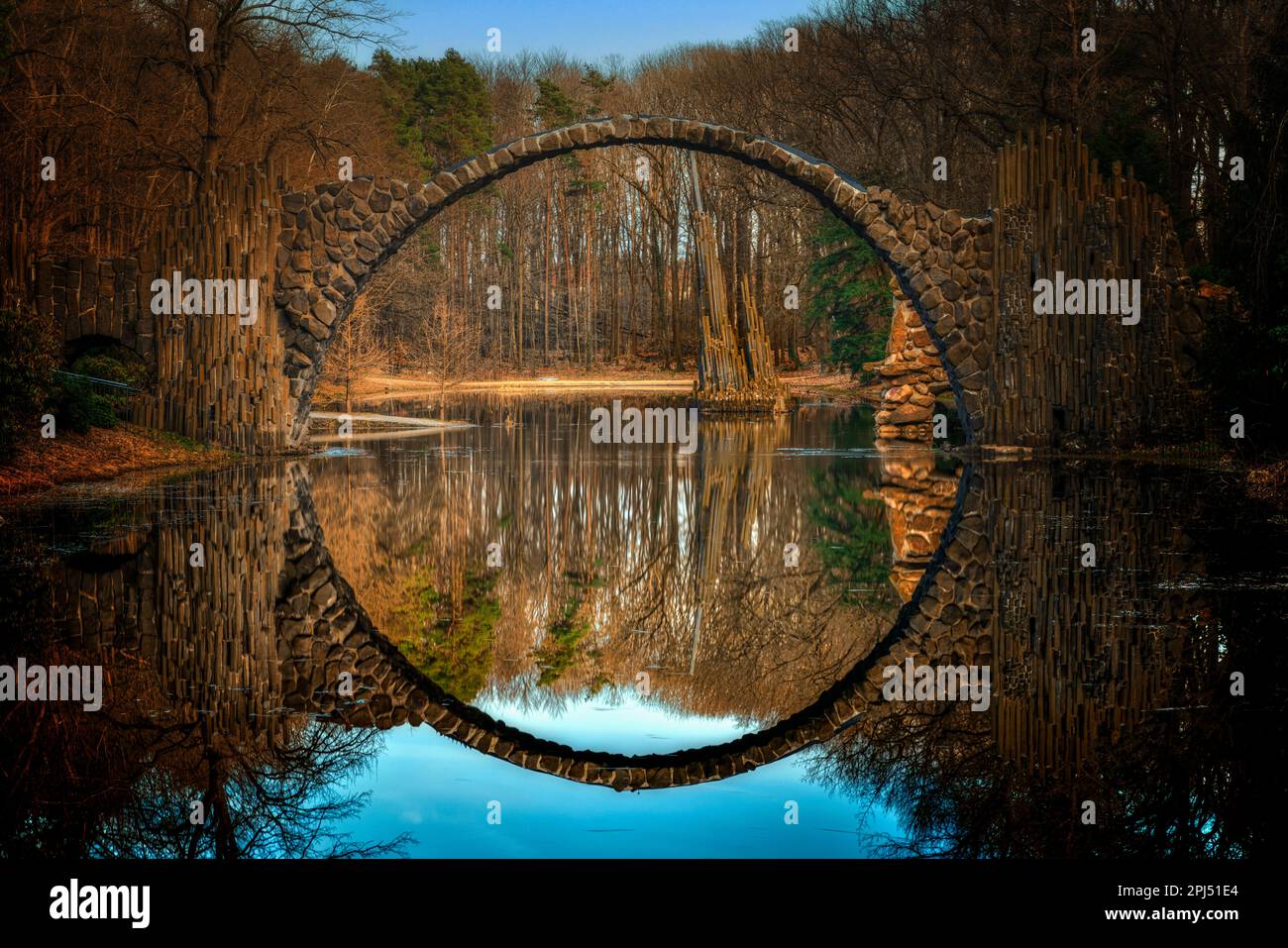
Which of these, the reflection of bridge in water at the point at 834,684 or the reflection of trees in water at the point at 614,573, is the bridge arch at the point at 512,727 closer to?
the reflection of bridge in water at the point at 834,684

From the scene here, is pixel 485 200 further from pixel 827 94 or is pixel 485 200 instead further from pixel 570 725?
pixel 570 725

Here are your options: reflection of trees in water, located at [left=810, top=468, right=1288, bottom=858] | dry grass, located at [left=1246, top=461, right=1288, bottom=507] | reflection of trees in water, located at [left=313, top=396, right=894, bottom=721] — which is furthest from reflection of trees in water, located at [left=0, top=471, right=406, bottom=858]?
dry grass, located at [left=1246, top=461, right=1288, bottom=507]

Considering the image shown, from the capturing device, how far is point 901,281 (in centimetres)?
1989

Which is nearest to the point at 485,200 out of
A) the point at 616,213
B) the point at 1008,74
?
the point at 616,213

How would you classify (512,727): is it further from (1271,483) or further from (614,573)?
(1271,483)

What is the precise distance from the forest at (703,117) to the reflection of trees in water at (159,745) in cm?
1143

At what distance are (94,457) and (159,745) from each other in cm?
1247

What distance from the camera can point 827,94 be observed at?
35.0 meters

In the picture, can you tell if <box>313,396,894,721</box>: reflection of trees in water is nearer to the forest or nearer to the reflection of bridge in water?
the reflection of bridge in water

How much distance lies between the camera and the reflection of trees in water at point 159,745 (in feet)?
15.1

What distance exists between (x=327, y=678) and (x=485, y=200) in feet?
167

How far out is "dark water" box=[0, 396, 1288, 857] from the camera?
481 centimetres

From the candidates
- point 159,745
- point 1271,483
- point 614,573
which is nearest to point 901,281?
point 1271,483

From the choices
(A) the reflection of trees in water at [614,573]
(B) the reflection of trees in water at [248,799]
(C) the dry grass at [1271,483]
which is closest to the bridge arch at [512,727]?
(A) the reflection of trees in water at [614,573]
